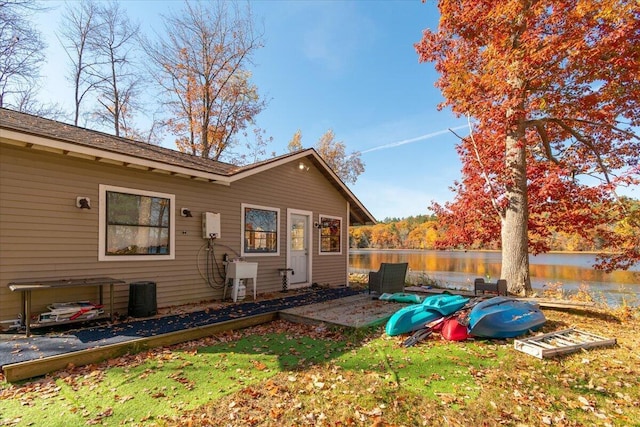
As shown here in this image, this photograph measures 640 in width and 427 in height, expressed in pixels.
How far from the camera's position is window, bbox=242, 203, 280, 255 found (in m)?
7.71

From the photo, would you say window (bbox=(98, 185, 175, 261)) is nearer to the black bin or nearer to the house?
the house

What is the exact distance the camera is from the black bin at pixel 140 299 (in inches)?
209

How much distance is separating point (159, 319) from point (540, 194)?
30.9 ft

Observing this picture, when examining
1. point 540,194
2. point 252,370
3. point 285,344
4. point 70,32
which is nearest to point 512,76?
point 540,194

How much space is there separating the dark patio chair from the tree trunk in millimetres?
2560

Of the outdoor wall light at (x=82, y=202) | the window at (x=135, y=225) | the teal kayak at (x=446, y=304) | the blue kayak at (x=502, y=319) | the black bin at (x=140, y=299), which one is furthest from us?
the window at (x=135, y=225)

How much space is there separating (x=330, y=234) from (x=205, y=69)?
507 inches

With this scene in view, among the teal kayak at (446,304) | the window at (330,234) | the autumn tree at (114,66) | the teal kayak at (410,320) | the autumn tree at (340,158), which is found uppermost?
the autumn tree at (114,66)

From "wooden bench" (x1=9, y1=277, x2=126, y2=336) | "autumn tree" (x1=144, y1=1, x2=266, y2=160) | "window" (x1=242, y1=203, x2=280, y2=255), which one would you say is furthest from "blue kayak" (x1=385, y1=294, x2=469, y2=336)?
"autumn tree" (x1=144, y1=1, x2=266, y2=160)

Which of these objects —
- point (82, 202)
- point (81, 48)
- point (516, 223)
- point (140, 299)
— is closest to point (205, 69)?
point (81, 48)

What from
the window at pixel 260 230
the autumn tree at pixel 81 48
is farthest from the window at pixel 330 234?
the autumn tree at pixel 81 48

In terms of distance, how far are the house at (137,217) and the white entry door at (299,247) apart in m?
0.03

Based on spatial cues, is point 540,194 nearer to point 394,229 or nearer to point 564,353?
point 564,353

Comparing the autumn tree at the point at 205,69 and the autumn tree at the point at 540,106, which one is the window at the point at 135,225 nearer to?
the autumn tree at the point at 540,106
